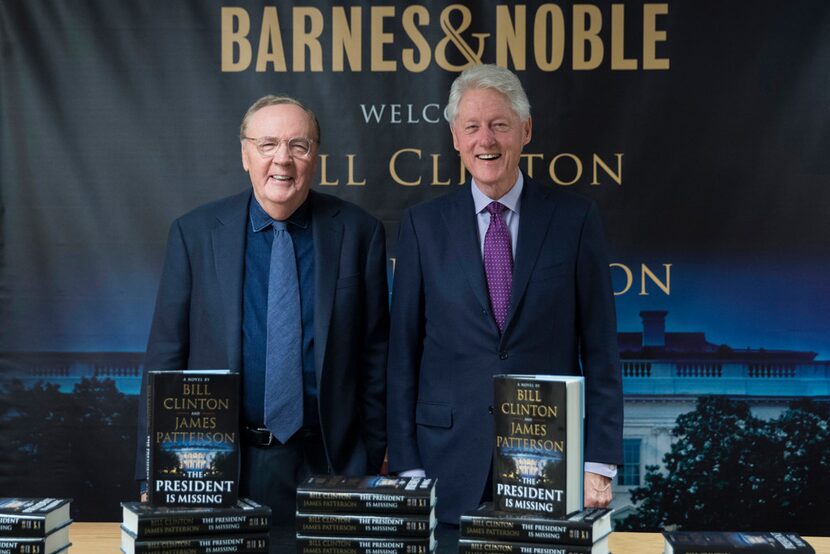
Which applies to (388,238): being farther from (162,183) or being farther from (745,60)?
(745,60)

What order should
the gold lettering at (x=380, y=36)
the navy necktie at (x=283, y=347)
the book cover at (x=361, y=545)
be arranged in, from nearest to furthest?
1. the book cover at (x=361, y=545)
2. the navy necktie at (x=283, y=347)
3. the gold lettering at (x=380, y=36)

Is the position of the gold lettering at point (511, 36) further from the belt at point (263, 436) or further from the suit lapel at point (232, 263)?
the belt at point (263, 436)

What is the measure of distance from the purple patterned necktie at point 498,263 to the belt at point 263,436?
0.62 m

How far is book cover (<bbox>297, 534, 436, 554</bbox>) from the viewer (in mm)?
1975

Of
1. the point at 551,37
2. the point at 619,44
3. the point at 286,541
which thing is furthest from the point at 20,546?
the point at 619,44

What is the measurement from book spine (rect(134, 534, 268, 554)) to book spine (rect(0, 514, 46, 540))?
0.65 feet

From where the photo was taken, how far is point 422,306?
111 inches

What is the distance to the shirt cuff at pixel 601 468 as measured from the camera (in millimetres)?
2680

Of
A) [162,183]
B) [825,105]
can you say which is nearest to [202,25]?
[162,183]

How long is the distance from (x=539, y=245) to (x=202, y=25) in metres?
2.08

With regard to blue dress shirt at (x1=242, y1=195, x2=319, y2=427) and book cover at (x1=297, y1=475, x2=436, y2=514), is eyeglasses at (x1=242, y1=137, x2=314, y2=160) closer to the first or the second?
blue dress shirt at (x1=242, y1=195, x2=319, y2=427)

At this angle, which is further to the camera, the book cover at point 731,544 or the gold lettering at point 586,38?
the gold lettering at point 586,38

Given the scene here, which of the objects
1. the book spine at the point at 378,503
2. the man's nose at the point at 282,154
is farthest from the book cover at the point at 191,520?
the man's nose at the point at 282,154

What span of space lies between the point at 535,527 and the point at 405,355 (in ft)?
3.16
